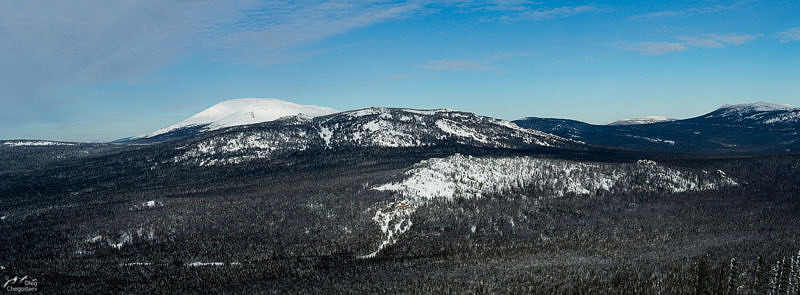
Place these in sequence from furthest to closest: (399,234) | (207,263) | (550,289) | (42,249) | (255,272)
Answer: (399,234) → (42,249) → (207,263) → (255,272) → (550,289)

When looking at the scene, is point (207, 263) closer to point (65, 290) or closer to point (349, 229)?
point (65, 290)

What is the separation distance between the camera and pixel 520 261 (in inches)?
5896

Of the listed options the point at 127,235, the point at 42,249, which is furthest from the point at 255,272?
the point at 42,249

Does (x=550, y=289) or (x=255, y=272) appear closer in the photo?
(x=550, y=289)

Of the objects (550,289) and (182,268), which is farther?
(182,268)

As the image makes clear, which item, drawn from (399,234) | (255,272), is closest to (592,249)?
(399,234)

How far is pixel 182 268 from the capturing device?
156 metres

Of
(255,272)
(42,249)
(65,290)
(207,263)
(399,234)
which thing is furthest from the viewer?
(399,234)

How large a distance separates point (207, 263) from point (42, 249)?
73.1 metres

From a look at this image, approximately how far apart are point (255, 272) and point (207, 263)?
27.8 metres

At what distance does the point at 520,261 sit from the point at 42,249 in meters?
186

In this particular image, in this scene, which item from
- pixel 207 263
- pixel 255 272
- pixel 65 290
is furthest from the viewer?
pixel 207 263

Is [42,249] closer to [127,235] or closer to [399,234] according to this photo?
[127,235]

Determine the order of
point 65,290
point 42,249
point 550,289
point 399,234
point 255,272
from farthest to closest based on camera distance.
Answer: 1. point 399,234
2. point 42,249
3. point 255,272
4. point 65,290
5. point 550,289
